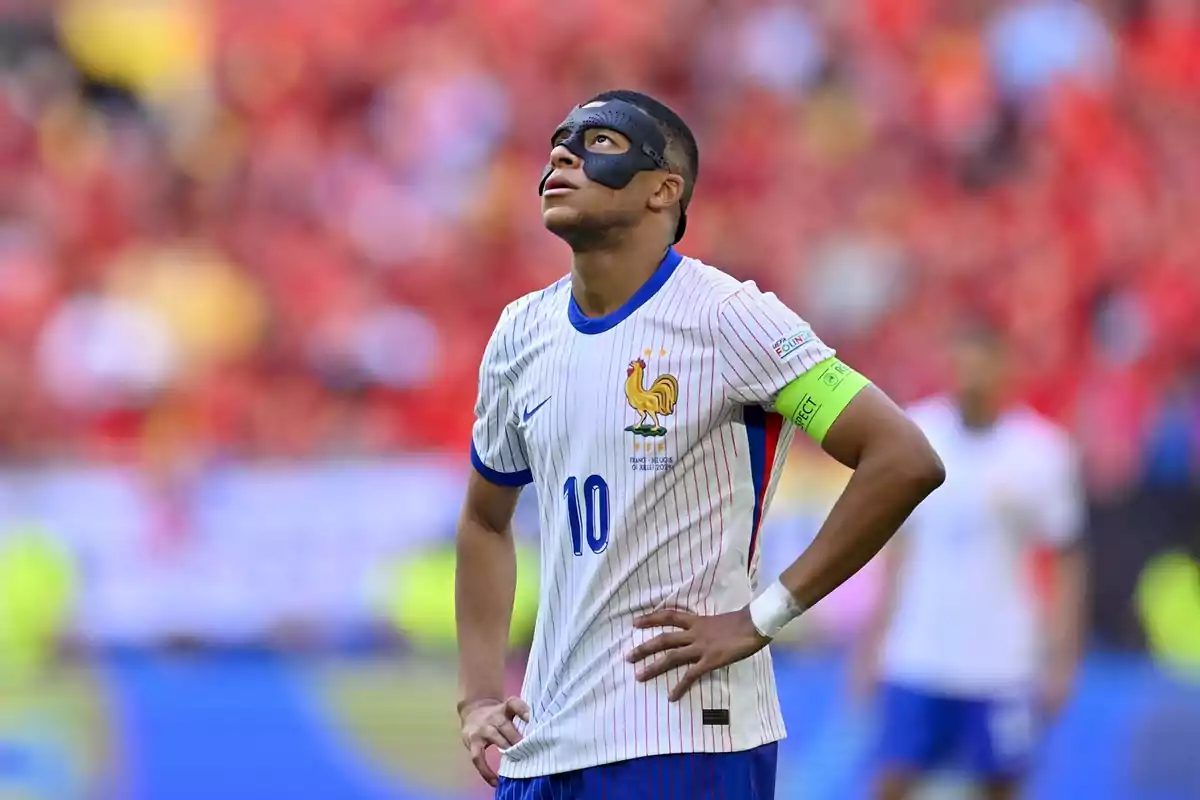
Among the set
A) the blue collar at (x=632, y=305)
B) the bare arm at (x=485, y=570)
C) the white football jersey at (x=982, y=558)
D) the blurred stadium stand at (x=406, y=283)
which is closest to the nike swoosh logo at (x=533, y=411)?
the blue collar at (x=632, y=305)

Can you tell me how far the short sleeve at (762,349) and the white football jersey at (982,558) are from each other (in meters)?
3.54

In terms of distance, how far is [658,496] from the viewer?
3279 millimetres

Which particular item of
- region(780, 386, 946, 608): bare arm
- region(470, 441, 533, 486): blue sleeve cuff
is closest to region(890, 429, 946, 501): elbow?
region(780, 386, 946, 608): bare arm

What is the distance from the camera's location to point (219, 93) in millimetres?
12648

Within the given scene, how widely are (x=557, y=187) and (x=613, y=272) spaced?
0.63ft

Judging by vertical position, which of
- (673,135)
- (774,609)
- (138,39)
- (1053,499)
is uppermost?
(138,39)

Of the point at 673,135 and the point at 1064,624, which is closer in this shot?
the point at 673,135

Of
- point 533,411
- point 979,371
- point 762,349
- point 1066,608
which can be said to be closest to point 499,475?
point 533,411

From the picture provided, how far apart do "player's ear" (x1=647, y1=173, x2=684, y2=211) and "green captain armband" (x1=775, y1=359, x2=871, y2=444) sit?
499mm

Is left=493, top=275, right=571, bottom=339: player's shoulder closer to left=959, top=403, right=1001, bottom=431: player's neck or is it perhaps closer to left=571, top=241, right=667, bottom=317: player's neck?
left=571, top=241, right=667, bottom=317: player's neck

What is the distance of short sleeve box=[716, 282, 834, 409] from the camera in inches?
126

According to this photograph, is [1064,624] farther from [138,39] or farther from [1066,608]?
[138,39]

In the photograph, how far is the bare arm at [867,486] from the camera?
123 inches

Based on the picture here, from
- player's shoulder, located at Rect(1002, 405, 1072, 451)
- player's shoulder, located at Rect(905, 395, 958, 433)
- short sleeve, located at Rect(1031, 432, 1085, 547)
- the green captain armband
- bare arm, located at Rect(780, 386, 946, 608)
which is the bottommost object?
bare arm, located at Rect(780, 386, 946, 608)
